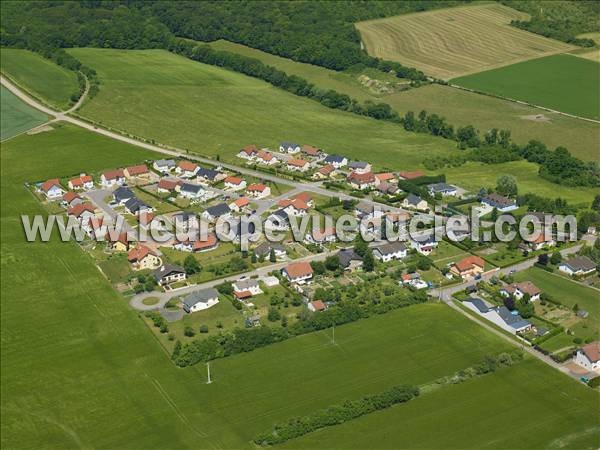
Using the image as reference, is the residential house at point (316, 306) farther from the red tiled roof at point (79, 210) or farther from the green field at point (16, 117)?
the green field at point (16, 117)

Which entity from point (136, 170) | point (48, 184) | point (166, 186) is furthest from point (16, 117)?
point (166, 186)

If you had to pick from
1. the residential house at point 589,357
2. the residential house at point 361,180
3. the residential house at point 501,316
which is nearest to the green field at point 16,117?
the residential house at point 361,180

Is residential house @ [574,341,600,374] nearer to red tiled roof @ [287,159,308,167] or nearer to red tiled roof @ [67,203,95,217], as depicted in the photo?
red tiled roof @ [287,159,308,167]

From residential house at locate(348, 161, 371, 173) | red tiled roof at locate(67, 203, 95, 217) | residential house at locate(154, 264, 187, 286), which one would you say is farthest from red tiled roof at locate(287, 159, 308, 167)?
residential house at locate(154, 264, 187, 286)

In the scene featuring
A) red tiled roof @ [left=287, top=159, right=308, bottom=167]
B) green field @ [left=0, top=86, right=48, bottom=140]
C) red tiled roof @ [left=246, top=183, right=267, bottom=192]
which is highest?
red tiled roof @ [left=287, top=159, right=308, bottom=167]

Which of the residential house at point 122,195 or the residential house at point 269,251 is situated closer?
the residential house at point 269,251

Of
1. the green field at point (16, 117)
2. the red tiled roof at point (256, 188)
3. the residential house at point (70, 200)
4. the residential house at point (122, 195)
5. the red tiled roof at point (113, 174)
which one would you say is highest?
the red tiled roof at point (256, 188)

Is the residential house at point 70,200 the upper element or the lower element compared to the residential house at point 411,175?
lower
